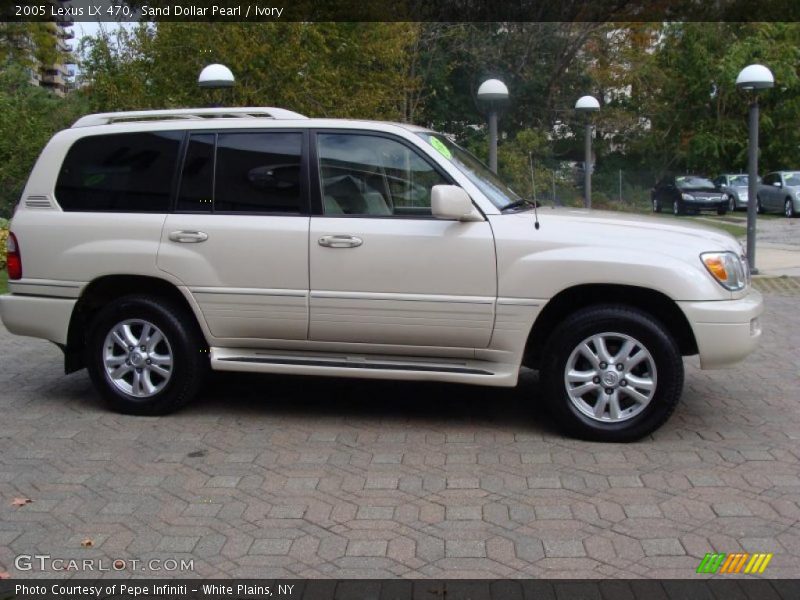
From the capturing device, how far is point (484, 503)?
505cm

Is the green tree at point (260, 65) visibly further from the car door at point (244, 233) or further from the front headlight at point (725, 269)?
the front headlight at point (725, 269)

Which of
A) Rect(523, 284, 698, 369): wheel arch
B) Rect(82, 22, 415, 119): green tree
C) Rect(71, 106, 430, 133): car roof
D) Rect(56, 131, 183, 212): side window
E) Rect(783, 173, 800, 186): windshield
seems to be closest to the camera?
Rect(523, 284, 698, 369): wheel arch

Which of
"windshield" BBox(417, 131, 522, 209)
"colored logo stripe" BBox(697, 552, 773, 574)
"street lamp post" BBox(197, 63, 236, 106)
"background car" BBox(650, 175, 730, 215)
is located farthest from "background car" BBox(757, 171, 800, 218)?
"colored logo stripe" BBox(697, 552, 773, 574)

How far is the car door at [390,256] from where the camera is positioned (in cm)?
609

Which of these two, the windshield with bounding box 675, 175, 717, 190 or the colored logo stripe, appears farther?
the windshield with bounding box 675, 175, 717, 190

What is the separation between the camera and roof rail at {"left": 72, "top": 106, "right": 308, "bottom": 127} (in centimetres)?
684

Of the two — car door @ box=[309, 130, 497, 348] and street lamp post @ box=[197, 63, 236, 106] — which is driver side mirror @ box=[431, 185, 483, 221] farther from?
street lamp post @ box=[197, 63, 236, 106]

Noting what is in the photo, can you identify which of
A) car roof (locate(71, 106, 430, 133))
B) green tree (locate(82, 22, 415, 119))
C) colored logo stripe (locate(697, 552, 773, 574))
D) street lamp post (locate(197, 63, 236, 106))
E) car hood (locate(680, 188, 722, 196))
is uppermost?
green tree (locate(82, 22, 415, 119))

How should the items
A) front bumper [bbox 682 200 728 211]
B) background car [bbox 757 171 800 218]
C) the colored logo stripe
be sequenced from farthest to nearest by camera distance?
1. front bumper [bbox 682 200 728 211]
2. background car [bbox 757 171 800 218]
3. the colored logo stripe

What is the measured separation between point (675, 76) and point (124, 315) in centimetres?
3704

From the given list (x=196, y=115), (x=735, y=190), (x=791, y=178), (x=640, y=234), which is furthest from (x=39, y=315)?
(x=735, y=190)

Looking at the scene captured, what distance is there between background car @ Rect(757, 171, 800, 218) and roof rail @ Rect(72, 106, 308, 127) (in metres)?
27.1

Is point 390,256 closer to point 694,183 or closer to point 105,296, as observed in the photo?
point 105,296

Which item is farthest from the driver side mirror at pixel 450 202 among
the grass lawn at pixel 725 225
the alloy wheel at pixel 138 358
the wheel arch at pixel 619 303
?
the grass lawn at pixel 725 225
